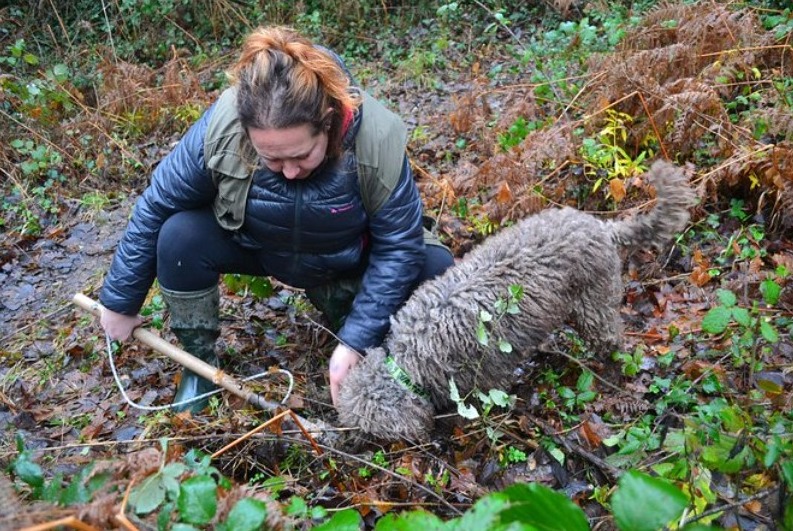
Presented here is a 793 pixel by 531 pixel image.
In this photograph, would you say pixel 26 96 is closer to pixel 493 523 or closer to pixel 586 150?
pixel 586 150

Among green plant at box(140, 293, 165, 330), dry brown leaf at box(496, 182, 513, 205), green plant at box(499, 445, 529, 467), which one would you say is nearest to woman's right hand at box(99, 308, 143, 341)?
green plant at box(140, 293, 165, 330)

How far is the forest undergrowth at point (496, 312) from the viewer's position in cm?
185

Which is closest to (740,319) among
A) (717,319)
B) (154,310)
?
(717,319)

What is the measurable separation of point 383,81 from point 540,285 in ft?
16.1

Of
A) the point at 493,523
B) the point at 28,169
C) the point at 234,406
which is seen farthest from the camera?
the point at 28,169

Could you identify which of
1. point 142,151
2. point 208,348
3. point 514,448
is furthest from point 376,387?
point 142,151

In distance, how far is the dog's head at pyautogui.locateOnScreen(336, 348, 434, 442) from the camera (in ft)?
10.4

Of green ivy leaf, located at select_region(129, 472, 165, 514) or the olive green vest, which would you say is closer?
green ivy leaf, located at select_region(129, 472, 165, 514)

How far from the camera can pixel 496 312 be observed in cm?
317

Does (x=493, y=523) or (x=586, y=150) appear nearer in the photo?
(x=493, y=523)

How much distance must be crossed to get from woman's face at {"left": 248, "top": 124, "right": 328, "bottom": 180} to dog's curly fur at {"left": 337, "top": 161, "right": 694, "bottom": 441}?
2.90ft

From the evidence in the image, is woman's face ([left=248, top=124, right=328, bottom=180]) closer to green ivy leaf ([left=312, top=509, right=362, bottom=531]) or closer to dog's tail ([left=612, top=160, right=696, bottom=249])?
dog's tail ([left=612, top=160, right=696, bottom=249])

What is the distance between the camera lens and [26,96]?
7.07 metres

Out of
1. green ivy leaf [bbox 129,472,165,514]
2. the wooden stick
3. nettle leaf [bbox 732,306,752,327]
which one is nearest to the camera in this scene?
the wooden stick
